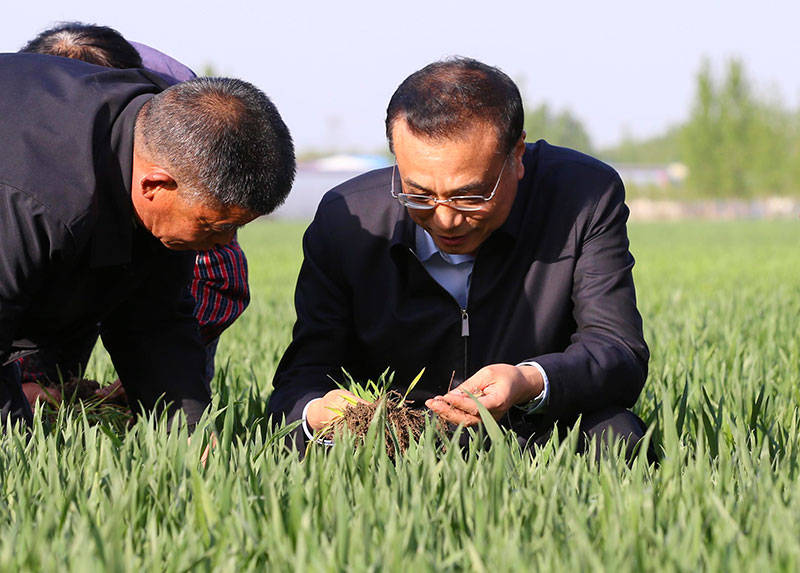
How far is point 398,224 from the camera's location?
9.43 feet

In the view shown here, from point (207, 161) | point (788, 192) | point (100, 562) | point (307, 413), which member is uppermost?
point (207, 161)

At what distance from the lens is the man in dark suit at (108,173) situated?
2.38 meters

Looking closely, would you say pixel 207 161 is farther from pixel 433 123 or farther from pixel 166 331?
pixel 166 331

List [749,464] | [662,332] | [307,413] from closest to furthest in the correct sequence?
[749,464], [307,413], [662,332]

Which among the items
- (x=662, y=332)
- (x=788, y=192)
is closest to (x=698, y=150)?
(x=788, y=192)

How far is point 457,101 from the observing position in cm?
257

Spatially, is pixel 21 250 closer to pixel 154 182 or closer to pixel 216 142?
pixel 154 182

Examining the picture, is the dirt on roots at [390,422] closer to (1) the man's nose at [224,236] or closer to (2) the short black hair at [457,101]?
(1) the man's nose at [224,236]

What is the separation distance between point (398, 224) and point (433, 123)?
1.33 ft

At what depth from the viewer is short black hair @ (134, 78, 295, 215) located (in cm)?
241

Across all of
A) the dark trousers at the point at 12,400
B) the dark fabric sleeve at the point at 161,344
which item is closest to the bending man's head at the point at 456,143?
the dark fabric sleeve at the point at 161,344

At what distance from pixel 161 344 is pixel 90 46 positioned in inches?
41.9

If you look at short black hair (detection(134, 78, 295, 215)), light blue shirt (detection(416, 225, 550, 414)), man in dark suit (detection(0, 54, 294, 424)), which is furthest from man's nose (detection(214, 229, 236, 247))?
light blue shirt (detection(416, 225, 550, 414))

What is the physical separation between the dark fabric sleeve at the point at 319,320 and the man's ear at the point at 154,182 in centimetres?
56
